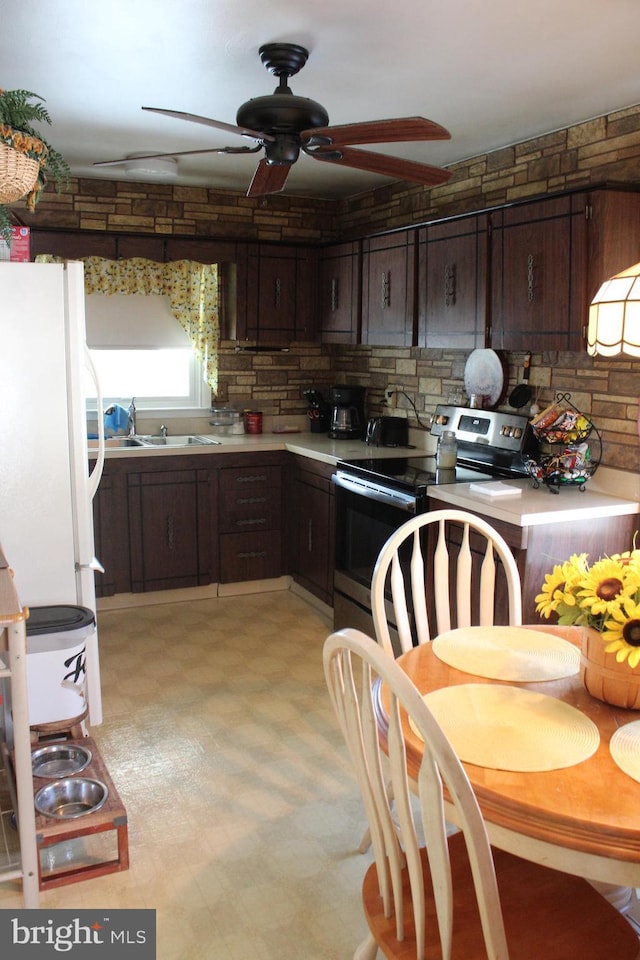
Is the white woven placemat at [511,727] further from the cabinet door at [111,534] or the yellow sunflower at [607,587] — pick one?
the cabinet door at [111,534]

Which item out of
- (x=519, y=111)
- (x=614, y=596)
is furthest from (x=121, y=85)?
(x=614, y=596)

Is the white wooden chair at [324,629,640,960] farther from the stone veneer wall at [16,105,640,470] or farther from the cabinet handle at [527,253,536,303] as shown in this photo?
the cabinet handle at [527,253,536,303]

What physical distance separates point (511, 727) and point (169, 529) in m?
3.23

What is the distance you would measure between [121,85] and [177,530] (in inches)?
92.8

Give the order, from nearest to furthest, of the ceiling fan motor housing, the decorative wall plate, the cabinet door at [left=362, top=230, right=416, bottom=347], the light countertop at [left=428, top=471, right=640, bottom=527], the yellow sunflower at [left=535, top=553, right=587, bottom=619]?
the yellow sunflower at [left=535, top=553, right=587, bottom=619], the ceiling fan motor housing, the light countertop at [left=428, top=471, right=640, bottom=527], the decorative wall plate, the cabinet door at [left=362, top=230, right=416, bottom=347]

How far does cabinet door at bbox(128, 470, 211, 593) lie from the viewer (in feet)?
15.0

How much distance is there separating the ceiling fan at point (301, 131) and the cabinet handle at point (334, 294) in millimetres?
2077

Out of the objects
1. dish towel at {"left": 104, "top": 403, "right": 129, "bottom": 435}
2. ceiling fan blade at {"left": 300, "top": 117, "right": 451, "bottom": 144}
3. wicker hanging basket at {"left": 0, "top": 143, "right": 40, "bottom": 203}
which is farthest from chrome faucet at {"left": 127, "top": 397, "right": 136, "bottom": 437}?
ceiling fan blade at {"left": 300, "top": 117, "right": 451, "bottom": 144}

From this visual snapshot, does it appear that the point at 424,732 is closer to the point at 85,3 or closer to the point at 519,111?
the point at 85,3

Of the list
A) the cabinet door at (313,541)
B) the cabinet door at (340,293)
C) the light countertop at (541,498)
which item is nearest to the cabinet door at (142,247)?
the cabinet door at (340,293)

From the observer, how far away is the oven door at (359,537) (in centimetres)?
380

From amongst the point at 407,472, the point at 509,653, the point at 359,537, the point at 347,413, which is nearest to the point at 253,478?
the point at 347,413

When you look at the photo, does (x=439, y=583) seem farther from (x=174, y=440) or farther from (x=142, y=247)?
(x=142, y=247)

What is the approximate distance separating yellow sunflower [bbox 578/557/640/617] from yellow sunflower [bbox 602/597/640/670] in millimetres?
13
